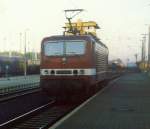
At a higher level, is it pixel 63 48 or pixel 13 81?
pixel 63 48

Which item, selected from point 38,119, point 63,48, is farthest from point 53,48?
point 38,119

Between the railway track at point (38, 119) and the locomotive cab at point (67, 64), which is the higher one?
the locomotive cab at point (67, 64)

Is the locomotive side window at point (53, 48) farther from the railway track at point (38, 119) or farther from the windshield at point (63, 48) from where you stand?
the railway track at point (38, 119)

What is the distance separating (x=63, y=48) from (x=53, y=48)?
463mm

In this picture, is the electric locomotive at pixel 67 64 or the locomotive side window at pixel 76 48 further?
the locomotive side window at pixel 76 48

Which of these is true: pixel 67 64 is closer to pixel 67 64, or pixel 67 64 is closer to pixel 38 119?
pixel 67 64

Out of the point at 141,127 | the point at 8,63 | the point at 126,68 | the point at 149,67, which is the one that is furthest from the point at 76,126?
the point at 126,68

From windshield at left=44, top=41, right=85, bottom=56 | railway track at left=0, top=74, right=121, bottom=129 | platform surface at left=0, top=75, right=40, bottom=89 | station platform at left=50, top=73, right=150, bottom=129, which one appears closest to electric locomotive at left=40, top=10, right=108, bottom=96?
windshield at left=44, top=41, right=85, bottom=56

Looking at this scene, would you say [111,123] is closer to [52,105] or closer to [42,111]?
[42,111]

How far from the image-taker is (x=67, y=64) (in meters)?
22.5

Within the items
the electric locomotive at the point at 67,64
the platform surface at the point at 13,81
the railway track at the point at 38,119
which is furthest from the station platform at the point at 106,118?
the platform surface at the point at 13,81

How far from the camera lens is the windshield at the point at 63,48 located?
22875 millimetres

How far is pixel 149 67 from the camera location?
83250mm

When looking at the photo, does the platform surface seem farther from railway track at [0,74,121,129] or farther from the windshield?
railway track at [0,74,121,129]
